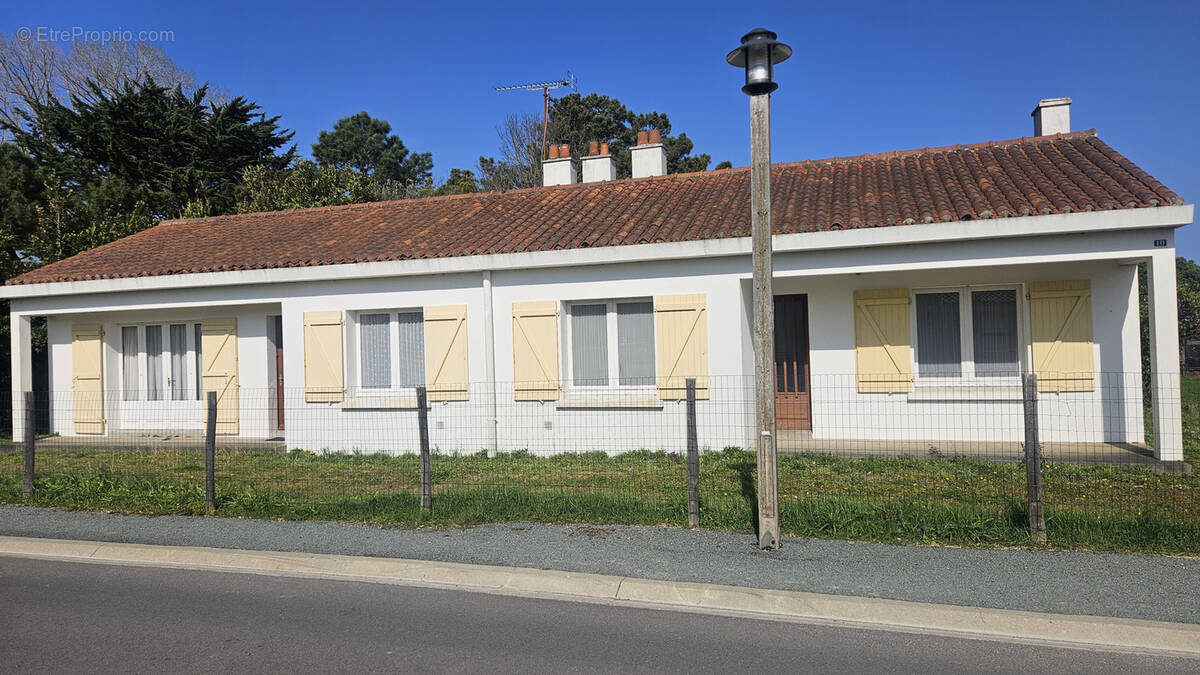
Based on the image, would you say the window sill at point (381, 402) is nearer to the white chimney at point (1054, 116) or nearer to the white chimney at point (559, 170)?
the white chimney at point (559, 170)

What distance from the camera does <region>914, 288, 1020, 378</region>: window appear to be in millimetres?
11469

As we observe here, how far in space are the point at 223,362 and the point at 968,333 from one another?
11756 mm

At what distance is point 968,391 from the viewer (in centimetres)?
1138

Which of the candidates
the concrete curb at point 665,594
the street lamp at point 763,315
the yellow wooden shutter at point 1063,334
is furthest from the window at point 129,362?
the yellow wooden shutter at point 1063,334

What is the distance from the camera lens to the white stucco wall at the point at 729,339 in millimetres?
10508

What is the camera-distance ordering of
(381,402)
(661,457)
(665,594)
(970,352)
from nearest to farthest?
1. (665,594)
2. (661,457)
3. (970,352)
4. (381,402)

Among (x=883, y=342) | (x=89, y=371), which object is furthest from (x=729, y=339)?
(x=89, y=371)

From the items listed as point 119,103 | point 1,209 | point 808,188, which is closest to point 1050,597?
point 808,188

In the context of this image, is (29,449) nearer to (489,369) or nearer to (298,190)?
(489,369)

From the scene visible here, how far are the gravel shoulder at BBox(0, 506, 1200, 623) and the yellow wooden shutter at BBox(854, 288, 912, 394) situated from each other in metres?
5.57

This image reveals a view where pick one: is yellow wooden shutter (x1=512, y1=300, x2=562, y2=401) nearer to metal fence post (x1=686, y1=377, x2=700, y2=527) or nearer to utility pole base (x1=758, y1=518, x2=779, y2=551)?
metal fence post (x1=686, y1=377, x2=700, y2=527)

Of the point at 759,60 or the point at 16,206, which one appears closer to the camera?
the point at 759,60

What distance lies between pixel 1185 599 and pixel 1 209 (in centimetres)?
2153

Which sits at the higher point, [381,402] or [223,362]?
[223,362]
